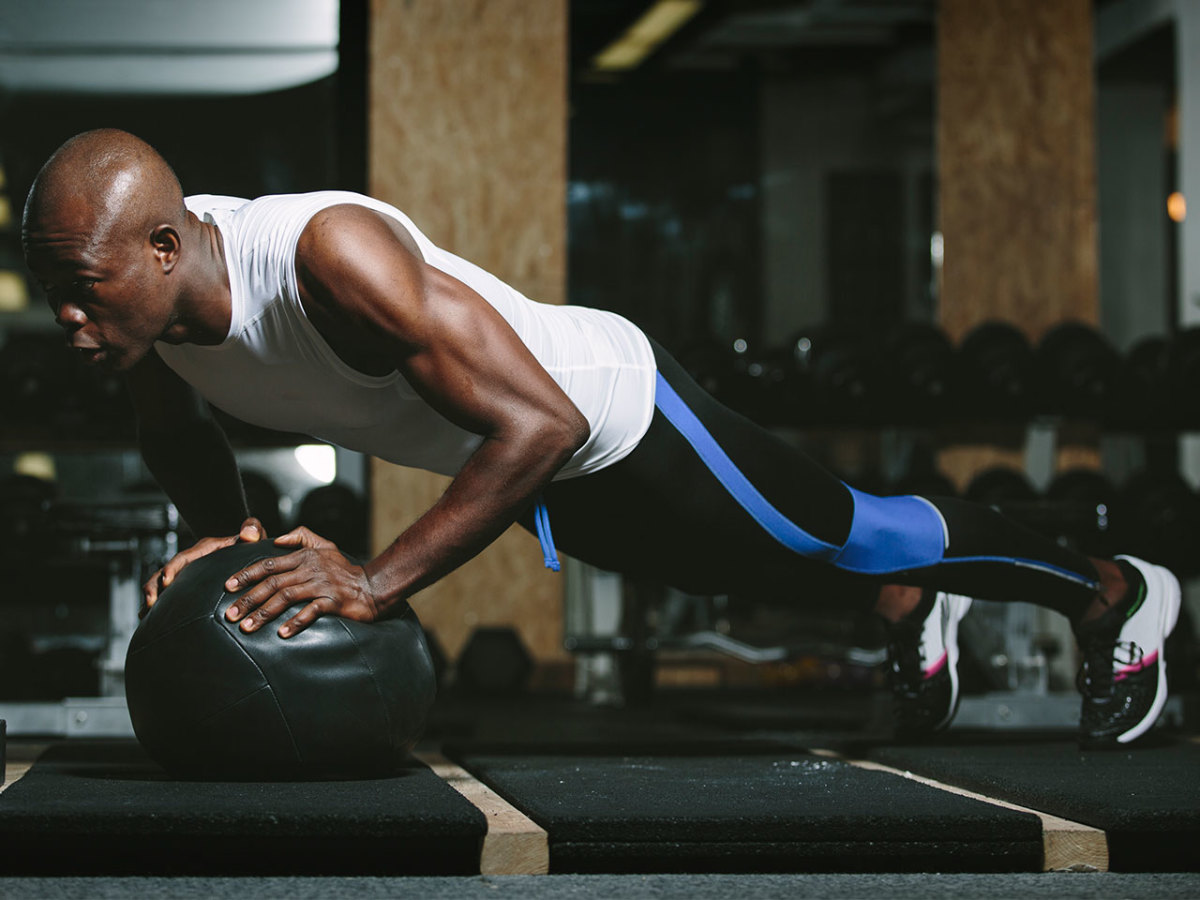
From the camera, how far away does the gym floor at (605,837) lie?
1389mm

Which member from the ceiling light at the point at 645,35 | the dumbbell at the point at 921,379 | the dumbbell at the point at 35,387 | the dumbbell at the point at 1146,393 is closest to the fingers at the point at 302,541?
the dumbbell at the point at 35,387

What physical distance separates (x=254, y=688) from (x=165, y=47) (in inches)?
144

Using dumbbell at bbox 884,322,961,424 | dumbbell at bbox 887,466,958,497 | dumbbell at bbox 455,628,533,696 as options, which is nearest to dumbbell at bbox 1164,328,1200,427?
dumbbell at bbox 884,322,961,424

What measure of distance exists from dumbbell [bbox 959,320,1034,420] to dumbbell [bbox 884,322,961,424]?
0.18 feet

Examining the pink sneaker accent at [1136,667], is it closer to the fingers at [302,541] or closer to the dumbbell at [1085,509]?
the dumbbell at [1085,509]

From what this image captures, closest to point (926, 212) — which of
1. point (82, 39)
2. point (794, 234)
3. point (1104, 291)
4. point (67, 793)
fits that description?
point (794, 234)

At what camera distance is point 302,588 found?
1649mm

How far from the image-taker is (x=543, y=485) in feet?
5.62

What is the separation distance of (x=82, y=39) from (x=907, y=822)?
420 centimetres

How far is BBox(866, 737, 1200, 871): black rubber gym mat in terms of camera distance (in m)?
1.53

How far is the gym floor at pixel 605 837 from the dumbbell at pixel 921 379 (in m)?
2.12

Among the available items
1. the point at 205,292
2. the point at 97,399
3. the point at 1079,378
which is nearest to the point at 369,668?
the point at 205,292

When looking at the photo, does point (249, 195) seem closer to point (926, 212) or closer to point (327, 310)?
point (926, 212)

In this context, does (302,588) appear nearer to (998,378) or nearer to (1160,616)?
(1160,616)
